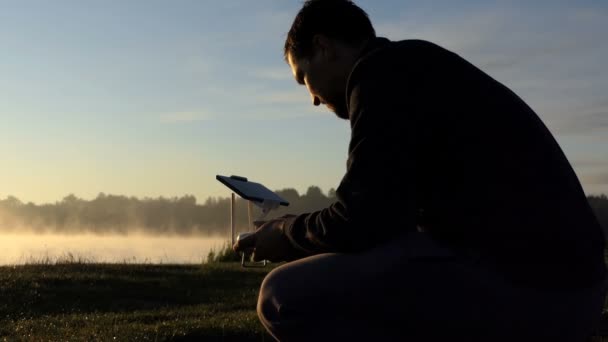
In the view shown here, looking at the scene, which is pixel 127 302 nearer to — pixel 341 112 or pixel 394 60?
pixel 341 112

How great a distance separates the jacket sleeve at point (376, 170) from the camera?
2807 millimetres

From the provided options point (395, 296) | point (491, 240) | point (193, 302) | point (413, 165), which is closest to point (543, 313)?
point (491, 240)

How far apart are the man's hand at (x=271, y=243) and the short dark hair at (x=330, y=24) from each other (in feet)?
2.21

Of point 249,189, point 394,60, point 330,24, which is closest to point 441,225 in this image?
point 394,60

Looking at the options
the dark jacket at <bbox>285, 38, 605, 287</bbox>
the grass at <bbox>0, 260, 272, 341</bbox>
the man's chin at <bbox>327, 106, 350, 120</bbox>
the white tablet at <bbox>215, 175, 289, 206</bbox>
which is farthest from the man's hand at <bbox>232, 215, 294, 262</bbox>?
the white tablet at <bbox>215, 175, 289, 206</bbox>

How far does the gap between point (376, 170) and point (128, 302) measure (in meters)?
7.59

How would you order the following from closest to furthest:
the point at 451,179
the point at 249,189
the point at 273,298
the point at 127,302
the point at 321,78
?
1. the point at 451,179
2. the point at 273,298
3. the point at 321,78
4. the point at 127,302
5. the point at 249,189

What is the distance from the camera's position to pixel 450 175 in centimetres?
290

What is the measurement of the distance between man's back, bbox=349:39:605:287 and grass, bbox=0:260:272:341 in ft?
13.0

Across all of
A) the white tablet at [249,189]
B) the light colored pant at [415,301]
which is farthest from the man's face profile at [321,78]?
the white tablet at [249,189]

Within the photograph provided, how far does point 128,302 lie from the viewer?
9.86 meters

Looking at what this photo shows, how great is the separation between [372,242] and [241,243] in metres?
0.72

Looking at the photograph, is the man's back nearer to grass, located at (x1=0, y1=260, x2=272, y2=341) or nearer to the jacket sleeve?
the jacket sleeve

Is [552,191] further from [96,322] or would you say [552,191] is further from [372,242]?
[96,322]
